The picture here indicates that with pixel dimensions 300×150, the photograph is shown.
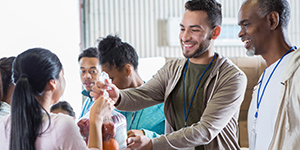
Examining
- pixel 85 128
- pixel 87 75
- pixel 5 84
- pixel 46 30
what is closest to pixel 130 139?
pixel 85 128

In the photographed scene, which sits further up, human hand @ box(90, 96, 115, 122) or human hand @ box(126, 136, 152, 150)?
human hand @ box(90, 96, 115, 122)

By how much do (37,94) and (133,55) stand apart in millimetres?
1045

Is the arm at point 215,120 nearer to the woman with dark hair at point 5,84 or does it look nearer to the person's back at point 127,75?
the person's back at point 127,75

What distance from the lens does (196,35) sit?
1601 millimetres

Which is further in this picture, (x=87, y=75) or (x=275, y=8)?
(x=87, y=75)

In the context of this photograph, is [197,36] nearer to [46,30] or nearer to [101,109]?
[101,109]

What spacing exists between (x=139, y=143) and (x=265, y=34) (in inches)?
29.1

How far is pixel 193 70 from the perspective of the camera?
165 cm

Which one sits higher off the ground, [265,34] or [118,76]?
[265,34]

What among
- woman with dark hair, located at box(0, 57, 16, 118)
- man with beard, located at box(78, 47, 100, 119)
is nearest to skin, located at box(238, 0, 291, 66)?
woman with dark hair, located at box(0, 57, 16, 118)

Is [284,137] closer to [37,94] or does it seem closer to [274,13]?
[274,13]

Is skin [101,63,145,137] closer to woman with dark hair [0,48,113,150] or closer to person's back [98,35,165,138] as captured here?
person's back [98,35,165,138]

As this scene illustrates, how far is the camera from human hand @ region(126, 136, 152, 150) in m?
1.36

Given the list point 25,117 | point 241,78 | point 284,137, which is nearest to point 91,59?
point 241,78
